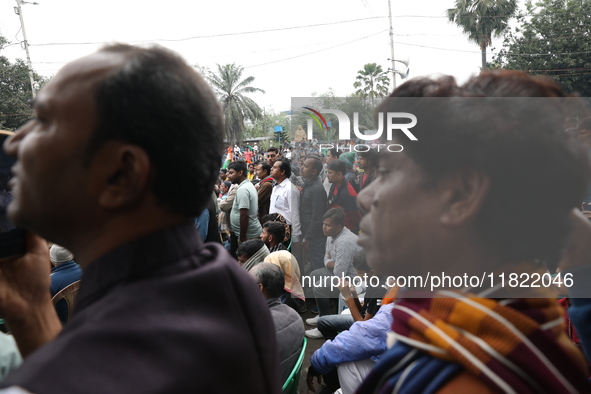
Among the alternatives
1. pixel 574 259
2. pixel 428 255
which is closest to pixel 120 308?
pixel 428 255

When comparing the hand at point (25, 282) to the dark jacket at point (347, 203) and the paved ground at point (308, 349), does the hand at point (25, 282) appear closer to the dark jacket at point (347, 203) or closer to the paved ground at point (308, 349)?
the paved ground at point (308, 349)

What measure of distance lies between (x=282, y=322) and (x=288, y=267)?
4.24 feet

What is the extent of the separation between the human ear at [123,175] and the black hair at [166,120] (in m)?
0.02

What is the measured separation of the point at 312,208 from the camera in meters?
5.08

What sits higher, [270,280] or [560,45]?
[560,45]

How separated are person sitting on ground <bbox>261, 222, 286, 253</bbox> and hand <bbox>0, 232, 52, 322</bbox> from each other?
3540mm

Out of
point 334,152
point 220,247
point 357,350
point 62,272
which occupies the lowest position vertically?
point 357,350

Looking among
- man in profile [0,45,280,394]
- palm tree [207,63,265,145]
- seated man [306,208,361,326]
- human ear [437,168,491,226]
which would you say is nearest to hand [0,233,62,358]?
man in profile [0,45,280,394]

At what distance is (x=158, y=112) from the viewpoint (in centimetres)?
74

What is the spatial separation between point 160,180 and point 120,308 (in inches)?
9.2

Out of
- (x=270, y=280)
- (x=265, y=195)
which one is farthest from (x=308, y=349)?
(x=265, y=195)

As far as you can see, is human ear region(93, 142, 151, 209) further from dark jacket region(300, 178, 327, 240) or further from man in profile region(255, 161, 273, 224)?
man in profile region(255, 161, 273, 224)

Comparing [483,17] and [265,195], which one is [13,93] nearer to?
[265,195]

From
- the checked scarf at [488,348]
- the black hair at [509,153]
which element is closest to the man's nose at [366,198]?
the black hair at [509,153]
